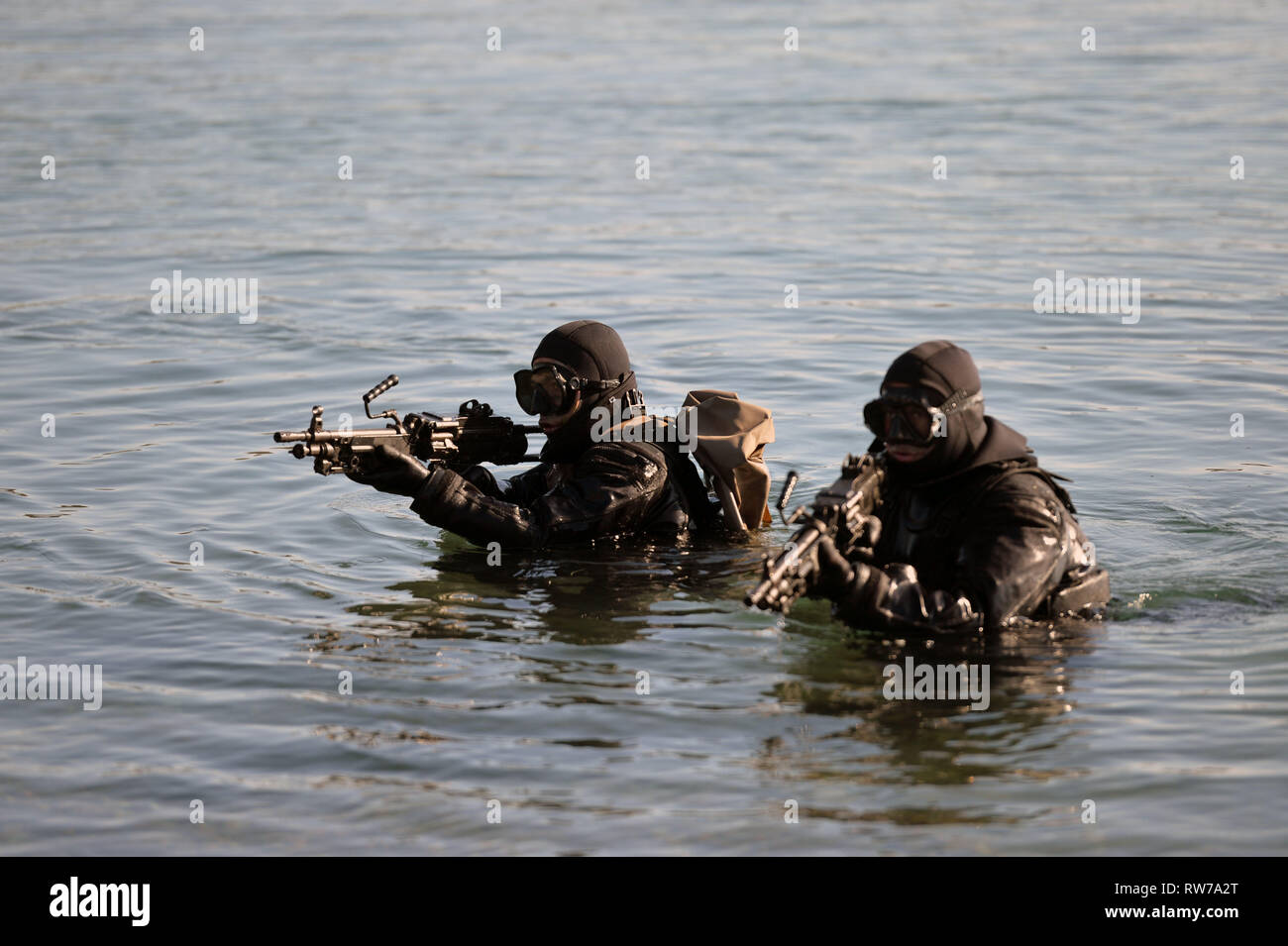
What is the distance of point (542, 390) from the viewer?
826 cm

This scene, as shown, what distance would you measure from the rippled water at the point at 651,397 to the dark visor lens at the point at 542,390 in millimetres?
787

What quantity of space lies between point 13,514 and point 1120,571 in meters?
6.12

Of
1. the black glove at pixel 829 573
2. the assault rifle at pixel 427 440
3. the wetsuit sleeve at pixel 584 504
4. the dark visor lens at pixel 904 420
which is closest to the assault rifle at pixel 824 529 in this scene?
the black glove at pixel 829 573

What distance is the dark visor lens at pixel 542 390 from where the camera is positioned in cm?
820

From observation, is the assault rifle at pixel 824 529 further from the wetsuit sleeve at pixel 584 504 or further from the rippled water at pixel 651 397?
the wetsuit sleeve at pixel 584 504

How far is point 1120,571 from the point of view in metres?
8.40

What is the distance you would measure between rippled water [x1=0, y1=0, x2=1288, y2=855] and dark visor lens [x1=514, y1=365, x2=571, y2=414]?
787 millimetres

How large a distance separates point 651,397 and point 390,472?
460 centimetres

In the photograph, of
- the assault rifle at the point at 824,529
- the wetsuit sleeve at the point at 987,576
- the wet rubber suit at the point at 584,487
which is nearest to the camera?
the assault rifle at the point at 824,529

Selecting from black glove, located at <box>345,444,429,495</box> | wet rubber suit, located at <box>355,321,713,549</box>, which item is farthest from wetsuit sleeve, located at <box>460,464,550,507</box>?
black glove, located at <box>345,444,429,495</box>

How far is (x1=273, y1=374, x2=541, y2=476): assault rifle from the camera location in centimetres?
750

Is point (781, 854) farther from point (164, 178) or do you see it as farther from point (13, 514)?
point (164, 178)

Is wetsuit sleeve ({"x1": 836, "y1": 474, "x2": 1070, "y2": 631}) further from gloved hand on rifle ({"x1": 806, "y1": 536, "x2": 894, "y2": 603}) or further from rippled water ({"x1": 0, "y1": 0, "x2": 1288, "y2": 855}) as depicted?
rippled water ({"x1": 0, "y1": 0, "x2": 1288, "y2": 855})

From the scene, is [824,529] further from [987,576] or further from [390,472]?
[390,472]
